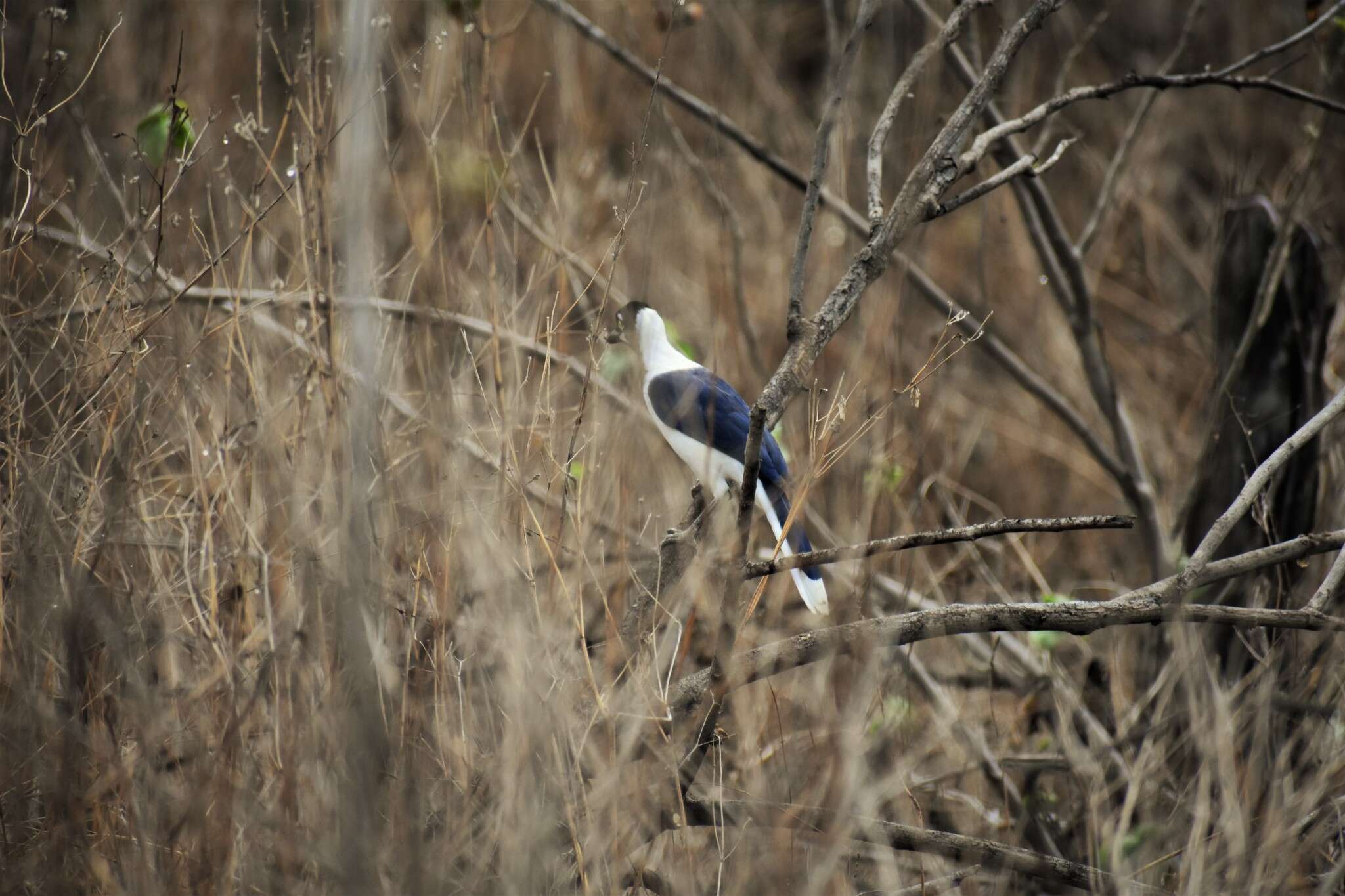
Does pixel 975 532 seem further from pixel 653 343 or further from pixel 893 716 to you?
pixel 653 343

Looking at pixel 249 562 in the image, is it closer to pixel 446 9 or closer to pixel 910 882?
pixel 446 9

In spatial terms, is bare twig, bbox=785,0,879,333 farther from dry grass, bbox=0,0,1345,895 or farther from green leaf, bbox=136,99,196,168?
green leaf, bbox=136,99,196,168

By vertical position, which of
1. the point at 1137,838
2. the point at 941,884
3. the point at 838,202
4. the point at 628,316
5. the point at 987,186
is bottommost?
the point at 1137,838

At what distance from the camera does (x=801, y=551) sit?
272cm

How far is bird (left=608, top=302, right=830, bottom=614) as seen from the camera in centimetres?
278

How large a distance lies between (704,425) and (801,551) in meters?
0.45

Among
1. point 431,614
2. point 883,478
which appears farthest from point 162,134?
point 883,478

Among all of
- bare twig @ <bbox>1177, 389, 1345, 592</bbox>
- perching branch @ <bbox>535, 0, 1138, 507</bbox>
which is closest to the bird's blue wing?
perching branch @ <bbox>535, 0, 1138, 507</bbox>

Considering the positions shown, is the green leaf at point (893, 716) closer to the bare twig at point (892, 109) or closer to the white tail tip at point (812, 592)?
the white tail tip at point (812, 592)

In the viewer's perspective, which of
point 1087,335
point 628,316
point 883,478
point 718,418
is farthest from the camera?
point 628,316

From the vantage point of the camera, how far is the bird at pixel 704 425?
278 cm

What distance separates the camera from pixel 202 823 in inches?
60.3

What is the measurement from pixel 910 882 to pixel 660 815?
3.96 ft

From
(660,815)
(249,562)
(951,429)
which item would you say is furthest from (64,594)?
(951,429)
